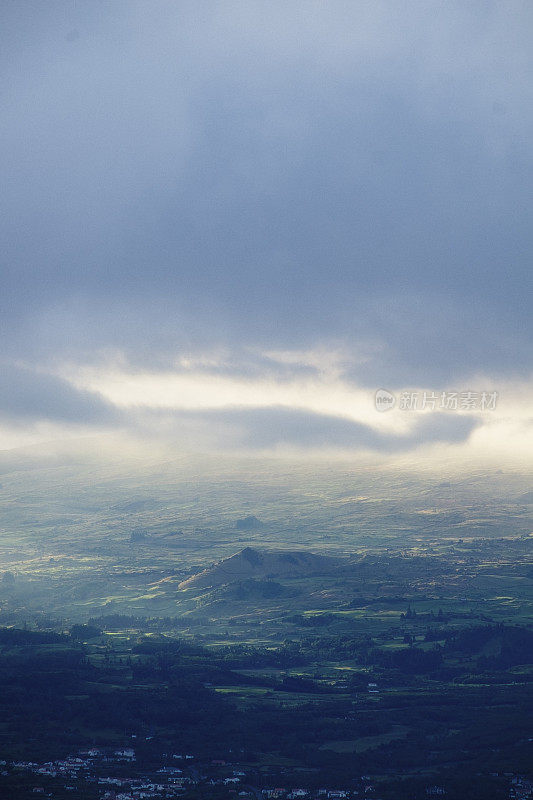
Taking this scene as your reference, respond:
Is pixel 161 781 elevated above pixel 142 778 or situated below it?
below

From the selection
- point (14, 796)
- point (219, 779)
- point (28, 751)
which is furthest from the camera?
point (28, 751)

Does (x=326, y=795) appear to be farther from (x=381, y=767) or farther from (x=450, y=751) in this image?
(x=450, y=751)

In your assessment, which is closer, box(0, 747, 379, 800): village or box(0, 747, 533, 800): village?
box(0, 747, 533, 800): village

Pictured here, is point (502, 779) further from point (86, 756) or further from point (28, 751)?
point (28, 751)

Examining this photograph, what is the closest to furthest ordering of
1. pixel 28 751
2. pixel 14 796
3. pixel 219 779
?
1. pixel 14 796
2. pixel 219 779
3. pixel 28 751

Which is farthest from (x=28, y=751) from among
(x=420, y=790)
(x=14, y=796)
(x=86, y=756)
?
(x=420, y=790)

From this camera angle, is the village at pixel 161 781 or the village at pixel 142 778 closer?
the village at pixel 161 781

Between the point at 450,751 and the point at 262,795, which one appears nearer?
the point at 262,795

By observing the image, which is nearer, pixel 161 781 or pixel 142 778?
pixel 161 781

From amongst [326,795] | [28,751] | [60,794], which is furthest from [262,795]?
[28,751]
